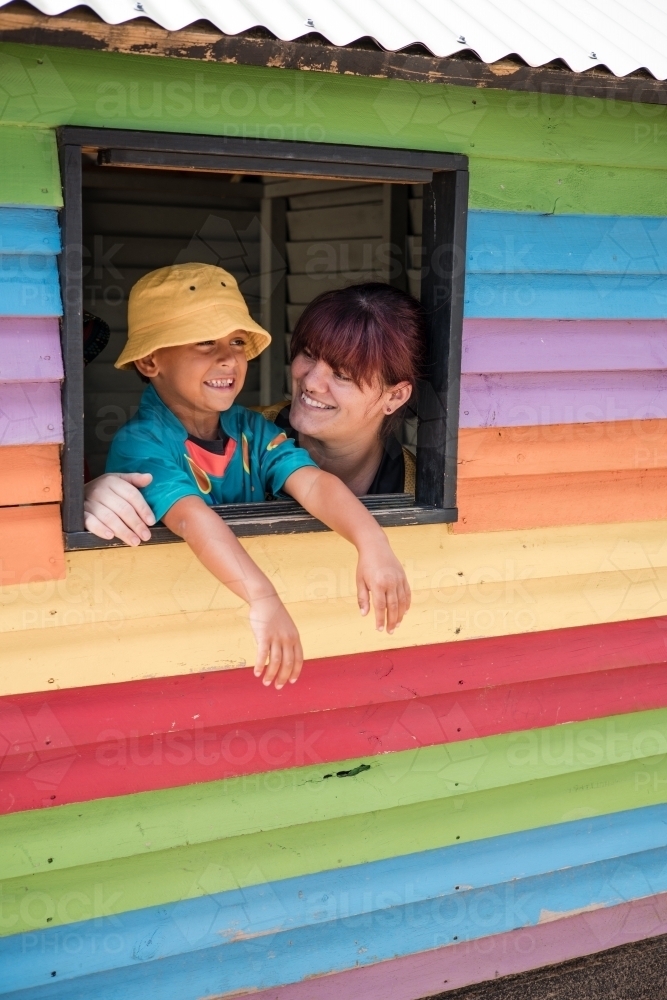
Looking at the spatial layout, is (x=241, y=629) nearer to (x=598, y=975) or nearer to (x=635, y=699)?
(x=635, y=699)

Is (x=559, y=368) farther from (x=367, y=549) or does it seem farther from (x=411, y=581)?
(x=367, y=549)

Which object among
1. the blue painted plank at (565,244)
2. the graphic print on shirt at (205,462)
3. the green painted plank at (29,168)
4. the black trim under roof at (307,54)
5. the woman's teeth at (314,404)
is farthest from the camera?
the woman's teeth at (314,404)

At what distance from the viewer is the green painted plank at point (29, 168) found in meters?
2.26

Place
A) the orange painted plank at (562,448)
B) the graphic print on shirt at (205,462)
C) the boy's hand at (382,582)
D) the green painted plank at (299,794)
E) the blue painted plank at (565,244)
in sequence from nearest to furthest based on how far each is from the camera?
the boy's hand at (382,582), the green painted plank at (299,794), the graphic print on shirt at (205,462), the blue painted plank at (565,244), the orange painted plank at (562,448)

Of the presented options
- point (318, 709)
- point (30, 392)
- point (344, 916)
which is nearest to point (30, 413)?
point (30, 392)

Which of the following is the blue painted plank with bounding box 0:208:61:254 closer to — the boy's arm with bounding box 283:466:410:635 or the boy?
the boy

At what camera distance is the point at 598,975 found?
3631mm

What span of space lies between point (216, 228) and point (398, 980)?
159 inches

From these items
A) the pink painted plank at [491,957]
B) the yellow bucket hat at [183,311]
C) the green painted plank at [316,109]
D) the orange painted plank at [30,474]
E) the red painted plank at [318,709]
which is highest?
the green painted plank at [316,109]

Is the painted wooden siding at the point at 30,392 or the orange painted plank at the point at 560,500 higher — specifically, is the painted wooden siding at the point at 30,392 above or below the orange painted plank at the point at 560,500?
above

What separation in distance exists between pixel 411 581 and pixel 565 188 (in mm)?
1193

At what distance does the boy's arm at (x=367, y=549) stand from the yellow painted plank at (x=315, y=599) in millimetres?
214

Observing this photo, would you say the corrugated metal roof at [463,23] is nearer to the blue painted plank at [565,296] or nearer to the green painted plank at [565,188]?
the green painted plank at [565,188]

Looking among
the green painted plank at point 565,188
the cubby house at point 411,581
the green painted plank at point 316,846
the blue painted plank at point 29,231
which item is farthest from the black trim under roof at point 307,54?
the green painted plank at point 316,846
